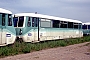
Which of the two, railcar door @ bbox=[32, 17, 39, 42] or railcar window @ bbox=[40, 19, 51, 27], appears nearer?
railcar door @ bbox=[32, 17, 39, 42]

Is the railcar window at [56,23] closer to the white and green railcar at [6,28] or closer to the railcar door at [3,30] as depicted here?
the white and green railcar at [6,28]

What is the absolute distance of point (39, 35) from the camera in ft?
61.5

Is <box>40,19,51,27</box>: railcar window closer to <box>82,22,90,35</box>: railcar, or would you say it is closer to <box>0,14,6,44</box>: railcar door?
<box>0,14,6,44</box>: railcar door

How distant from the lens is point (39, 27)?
1883 cm

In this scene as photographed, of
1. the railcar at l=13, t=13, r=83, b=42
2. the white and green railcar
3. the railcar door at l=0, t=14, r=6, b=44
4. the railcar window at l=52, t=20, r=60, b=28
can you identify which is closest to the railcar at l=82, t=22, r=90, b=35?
the railcar at l=13, t=13, r=83, b=42

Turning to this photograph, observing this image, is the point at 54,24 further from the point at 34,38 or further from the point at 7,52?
the point at 7,52

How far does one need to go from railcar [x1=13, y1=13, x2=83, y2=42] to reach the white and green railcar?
178 cm

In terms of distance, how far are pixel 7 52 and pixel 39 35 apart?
6.44 m

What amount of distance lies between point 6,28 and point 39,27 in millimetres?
5253

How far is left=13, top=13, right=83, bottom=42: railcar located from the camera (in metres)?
16.8

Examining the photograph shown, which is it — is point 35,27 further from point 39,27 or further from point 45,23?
point 45,23

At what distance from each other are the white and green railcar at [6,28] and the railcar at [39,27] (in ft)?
5.84

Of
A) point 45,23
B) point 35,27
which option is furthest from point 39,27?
point 45,23

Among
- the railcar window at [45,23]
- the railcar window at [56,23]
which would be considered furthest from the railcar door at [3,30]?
the railcar window at [56,23]
